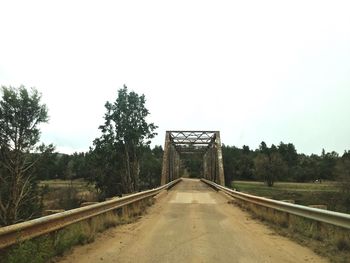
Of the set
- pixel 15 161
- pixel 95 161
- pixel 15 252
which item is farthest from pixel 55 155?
pixel 15 252

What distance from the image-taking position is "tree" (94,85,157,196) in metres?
50.5

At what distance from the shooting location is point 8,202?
98.9 ft

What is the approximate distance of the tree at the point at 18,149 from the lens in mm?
29938

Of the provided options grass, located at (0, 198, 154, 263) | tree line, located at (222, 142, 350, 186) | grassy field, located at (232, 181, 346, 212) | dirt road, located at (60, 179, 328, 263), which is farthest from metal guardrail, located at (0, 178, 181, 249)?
tree line, located at (222, 142, 350, 186)

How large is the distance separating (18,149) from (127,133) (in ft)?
67.6

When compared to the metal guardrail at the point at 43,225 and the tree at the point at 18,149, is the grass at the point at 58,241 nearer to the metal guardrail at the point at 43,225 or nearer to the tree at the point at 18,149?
the metal guardrail at the point at 43,225

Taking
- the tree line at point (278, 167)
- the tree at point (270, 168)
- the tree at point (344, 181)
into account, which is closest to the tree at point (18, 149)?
the tree at point (344, 181)

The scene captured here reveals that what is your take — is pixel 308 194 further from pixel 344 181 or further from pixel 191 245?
pixel 191 245

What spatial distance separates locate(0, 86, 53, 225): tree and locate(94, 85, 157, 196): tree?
17525 millimetres

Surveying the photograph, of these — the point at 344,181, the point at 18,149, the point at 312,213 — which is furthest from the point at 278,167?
the point at 312,213

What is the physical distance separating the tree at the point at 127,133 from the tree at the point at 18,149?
1753 centimetres

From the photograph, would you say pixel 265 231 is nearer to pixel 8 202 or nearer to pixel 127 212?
pixel 127 212

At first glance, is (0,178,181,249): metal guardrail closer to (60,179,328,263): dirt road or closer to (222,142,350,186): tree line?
(60,179,328,263): dirt road

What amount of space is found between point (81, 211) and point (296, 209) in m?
5.13
